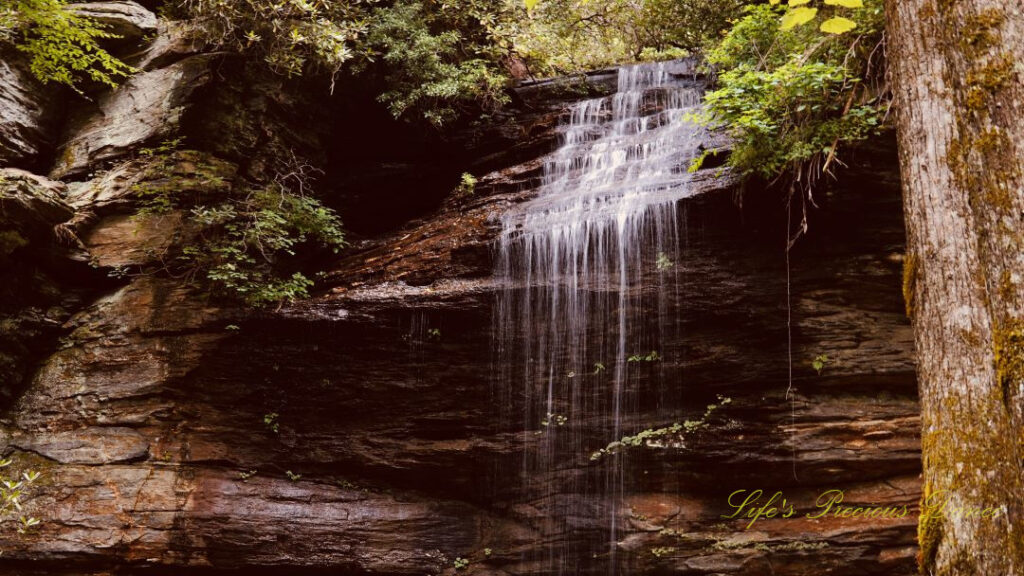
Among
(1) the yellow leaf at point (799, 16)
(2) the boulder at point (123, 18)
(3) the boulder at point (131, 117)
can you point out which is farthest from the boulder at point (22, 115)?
(1) the yellow leaf at point (799, 16)

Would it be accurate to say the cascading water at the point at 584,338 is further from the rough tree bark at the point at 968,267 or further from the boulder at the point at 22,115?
the boulder at the point at 22,115

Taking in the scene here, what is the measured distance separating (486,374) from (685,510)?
2709mm

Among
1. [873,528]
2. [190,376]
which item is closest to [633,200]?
[873,528]

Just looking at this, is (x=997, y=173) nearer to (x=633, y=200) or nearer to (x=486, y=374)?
(x=633, y=200)

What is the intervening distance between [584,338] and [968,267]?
480 centimetres

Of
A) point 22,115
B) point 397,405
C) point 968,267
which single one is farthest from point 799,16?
point 22,115

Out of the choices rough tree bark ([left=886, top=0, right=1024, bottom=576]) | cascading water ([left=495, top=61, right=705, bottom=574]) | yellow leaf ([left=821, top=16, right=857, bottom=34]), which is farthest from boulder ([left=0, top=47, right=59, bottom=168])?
rough tree bark ([left=886, top=0, right=1024, bottom=576])

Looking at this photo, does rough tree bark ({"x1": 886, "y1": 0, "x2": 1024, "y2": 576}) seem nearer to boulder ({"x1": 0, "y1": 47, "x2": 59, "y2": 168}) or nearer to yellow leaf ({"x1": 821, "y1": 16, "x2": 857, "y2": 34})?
yellow leaf ({"x1": 821, "y1": 16, "x2": 857, "y2": 34})

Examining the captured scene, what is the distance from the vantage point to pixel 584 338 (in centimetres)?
732

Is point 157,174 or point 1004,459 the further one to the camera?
point 157,174

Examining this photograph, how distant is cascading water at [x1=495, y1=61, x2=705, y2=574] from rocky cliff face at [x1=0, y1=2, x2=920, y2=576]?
9cm

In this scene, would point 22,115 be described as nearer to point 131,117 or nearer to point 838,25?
point 131,117

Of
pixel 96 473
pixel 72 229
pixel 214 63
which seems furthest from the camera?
pixel 214 63

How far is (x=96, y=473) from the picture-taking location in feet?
24.0
